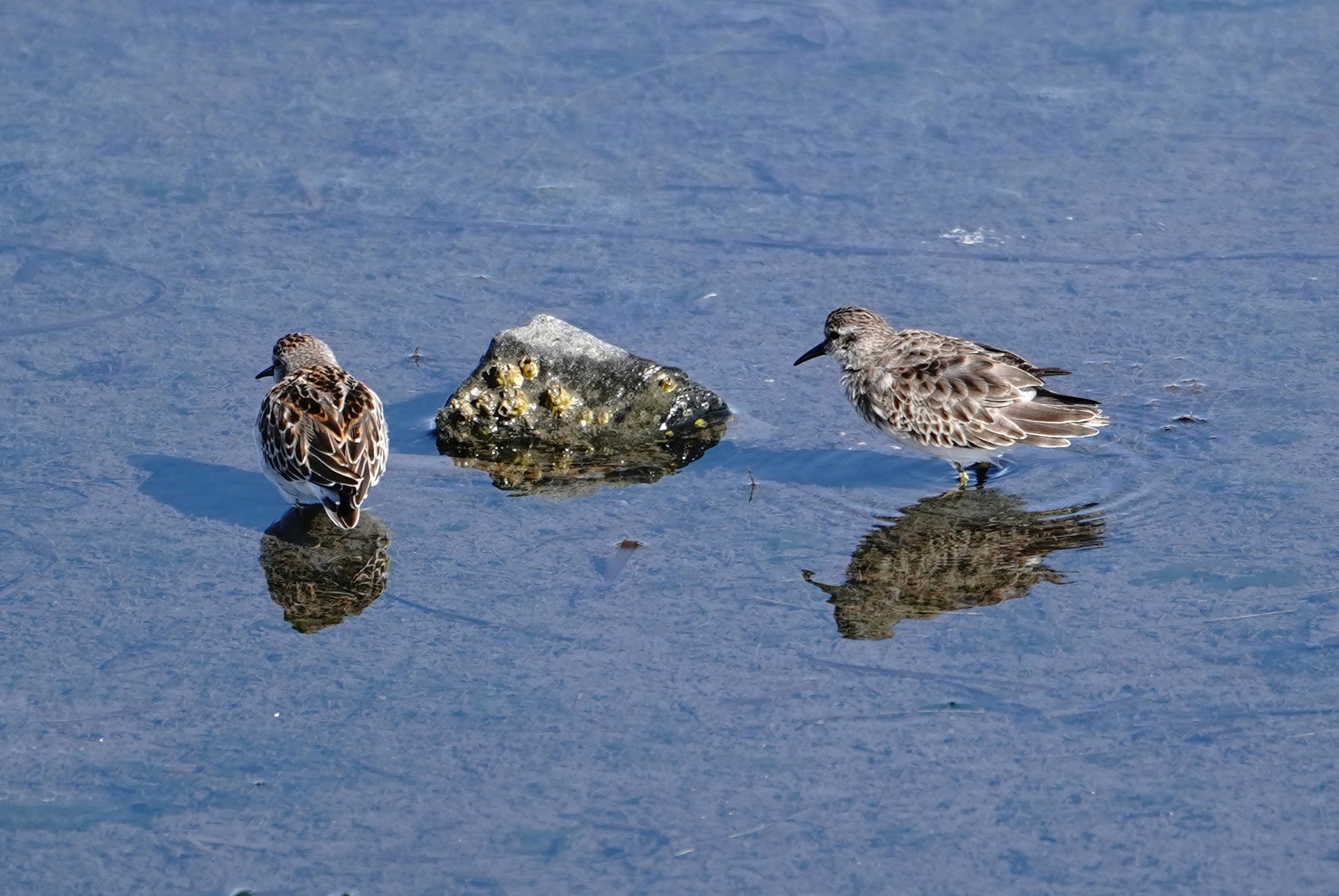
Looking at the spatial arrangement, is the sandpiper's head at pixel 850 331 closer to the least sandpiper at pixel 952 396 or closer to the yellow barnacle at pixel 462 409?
the least sandpiper at pixel 952 396

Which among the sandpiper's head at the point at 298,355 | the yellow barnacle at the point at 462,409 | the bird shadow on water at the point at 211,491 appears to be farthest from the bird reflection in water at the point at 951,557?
the sandpiper's head at the point at 298,355

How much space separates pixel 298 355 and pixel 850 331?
2.98m

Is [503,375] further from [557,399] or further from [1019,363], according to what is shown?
[1019,363]

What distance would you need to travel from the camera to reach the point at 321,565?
27.6 ft

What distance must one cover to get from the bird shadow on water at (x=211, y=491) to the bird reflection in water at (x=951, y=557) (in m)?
2.83

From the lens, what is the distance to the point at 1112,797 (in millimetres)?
6570

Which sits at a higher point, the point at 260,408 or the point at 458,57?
the point at 458,57

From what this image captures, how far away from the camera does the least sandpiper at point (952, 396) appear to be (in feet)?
29.7

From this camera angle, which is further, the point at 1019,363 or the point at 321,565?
the point at 1019,363

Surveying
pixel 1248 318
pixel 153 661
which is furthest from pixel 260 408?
pixel 1248 318

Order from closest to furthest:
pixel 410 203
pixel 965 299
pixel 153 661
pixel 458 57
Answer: pixel 153 661, pixel 965 299, pixel 410 203, pixel 458 57

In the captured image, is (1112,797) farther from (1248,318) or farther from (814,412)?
(1248,318)

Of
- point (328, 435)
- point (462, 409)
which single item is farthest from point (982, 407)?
point (328, 435)

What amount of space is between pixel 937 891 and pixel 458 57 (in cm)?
899
